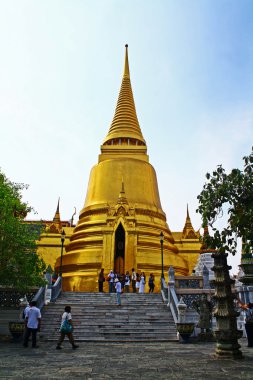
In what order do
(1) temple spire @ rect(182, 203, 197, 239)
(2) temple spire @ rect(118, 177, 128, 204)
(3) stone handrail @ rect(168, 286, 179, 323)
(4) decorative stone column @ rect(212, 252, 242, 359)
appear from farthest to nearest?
1. (1) temple spire @ rect(182, 203, 197, 239)
2. (2) temple spire @ rect(118, 177, 128, 204)
3. (3) stone handrail @ rect(168, 286, 179, 323)
4. (4) decorative stone column @ rect(212, 252, 242, 359)

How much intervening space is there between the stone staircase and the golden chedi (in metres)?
5.21

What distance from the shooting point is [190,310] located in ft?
47.3

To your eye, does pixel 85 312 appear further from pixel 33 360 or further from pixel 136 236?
pixel 136 236

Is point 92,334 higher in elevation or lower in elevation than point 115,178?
lower

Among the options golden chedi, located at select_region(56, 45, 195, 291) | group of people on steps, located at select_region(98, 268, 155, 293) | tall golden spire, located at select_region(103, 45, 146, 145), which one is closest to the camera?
group of people on steps, located at select_region(98, 268, 155, 293)

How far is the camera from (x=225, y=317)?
7.46 metres

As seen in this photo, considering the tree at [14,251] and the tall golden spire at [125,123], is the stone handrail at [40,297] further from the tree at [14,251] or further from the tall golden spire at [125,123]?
the tall golden spire at [125,123]

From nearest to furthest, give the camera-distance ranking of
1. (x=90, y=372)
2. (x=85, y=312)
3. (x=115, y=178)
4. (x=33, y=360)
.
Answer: (x=90, y=372) < (x=33, y=360) < (x=85, y=312) < (x=115, y=178)

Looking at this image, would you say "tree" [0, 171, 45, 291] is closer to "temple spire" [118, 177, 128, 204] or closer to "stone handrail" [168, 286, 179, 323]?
"stone handrail" [168, 286, 179, 323]

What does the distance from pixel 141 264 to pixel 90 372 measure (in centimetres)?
1637

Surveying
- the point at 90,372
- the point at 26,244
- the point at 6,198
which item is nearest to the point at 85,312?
the point at 26,244

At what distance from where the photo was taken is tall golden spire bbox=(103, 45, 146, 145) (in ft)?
101

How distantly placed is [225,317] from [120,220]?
1587 cm

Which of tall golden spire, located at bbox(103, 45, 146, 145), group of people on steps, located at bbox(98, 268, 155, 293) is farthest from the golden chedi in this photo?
group of people on steps, located at bbox(98, 268, 155, 293)
